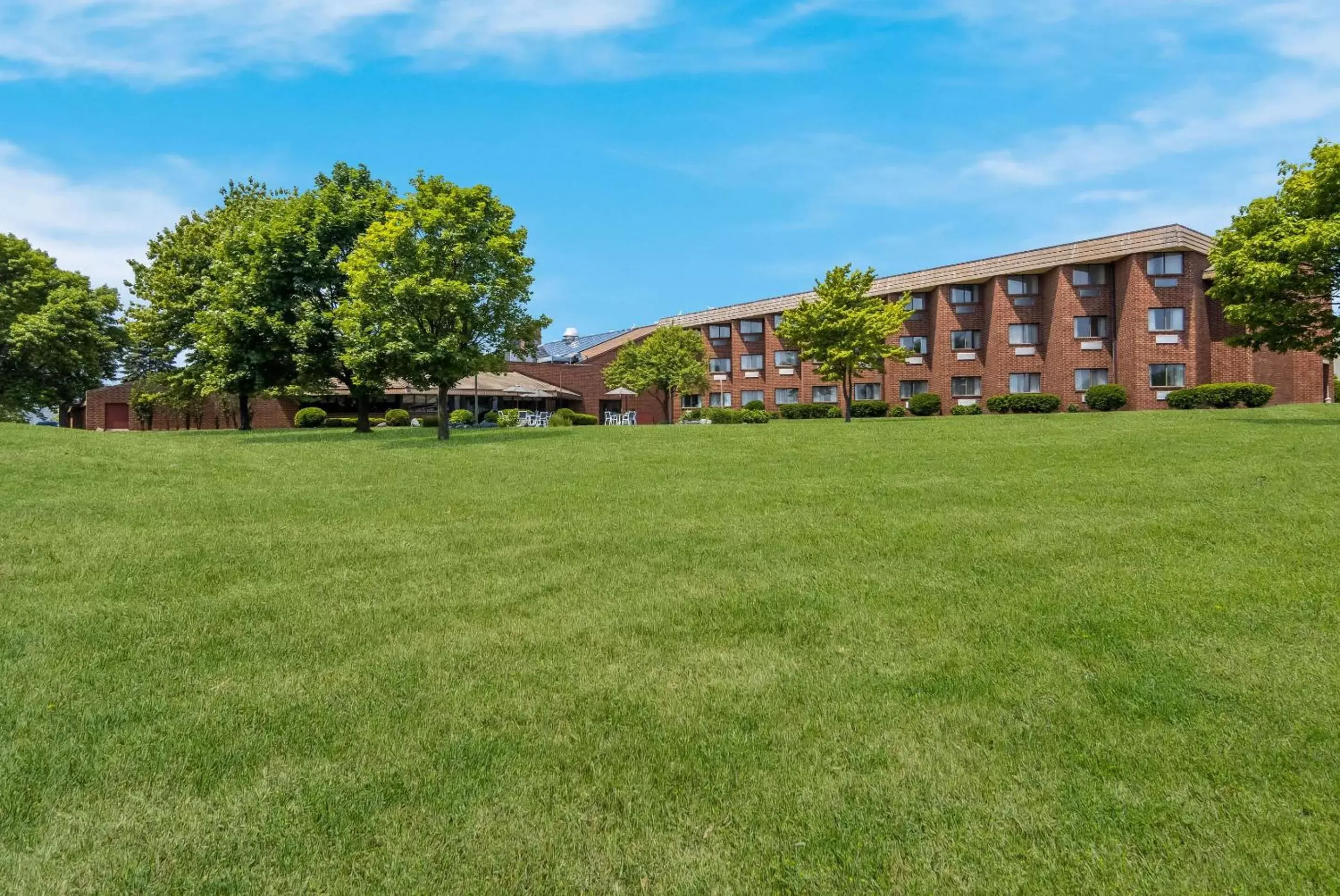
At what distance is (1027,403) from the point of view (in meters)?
39.6

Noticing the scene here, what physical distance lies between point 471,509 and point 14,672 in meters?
6.29

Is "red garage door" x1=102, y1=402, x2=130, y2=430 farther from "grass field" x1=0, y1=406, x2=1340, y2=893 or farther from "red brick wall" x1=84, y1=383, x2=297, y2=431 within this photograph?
"grass field" x1=0, y1=406, x2=1340, y2=893

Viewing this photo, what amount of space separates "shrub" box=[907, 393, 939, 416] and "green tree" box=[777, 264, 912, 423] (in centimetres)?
1053

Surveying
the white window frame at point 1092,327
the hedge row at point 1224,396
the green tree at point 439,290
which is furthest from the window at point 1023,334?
the green tree at point 439,290

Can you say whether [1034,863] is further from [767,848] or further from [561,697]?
[561,697]

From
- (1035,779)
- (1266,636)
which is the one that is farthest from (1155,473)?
(1035,779)

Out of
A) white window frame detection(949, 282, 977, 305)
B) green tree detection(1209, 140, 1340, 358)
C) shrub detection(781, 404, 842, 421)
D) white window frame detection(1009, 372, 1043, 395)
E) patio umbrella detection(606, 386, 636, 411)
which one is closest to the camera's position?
green tree detection(1209, 140, 1340, 358)

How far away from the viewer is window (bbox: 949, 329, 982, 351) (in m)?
44.8

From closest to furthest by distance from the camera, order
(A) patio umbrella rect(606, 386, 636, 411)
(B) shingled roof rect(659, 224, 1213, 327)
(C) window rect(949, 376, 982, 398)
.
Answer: (B) shingled roof rect(659, 224, 1213, 327) → (C) window rect(949, 376, 982, 398) → (A) patio umbrella rect(606, 386, 636, 411)

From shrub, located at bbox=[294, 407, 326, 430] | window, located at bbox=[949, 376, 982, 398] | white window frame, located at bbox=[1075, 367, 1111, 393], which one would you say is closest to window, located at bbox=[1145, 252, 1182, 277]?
white window frame, located at bbox=[1075, 367, 1111, 393]

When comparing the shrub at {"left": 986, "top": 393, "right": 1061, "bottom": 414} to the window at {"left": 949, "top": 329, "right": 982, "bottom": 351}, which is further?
the window at {"left": 949, "top": 329, "right": 982, "bottom": 351}

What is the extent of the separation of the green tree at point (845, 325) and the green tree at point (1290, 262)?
12.2 meters

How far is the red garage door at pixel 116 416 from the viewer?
50.8 metres

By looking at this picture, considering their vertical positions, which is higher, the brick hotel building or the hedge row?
the brick hotel building
